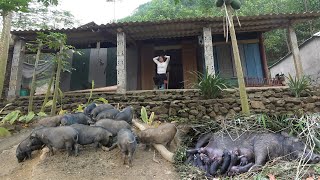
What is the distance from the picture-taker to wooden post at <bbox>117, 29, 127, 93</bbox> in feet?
28.0

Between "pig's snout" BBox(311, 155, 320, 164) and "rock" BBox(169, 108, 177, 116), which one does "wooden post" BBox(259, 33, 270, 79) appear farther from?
"pig's snout" BBox(311, 155, 320, 164)

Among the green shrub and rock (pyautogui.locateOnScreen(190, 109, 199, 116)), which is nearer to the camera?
the green shrub

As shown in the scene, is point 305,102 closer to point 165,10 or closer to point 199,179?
point 199,179

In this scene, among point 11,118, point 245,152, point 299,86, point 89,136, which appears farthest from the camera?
point 299,86

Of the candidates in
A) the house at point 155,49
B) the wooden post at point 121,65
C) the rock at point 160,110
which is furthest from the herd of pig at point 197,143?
the house at point 155,49

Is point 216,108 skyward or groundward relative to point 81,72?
groundward

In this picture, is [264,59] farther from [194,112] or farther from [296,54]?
[194,112]

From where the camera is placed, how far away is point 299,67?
28.1 feet

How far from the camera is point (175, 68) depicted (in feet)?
40.7

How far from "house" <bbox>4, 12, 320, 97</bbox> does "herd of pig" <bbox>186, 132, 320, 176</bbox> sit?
3.75m

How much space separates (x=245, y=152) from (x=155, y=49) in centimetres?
726

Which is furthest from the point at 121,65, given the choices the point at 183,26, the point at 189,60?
the point at 189,60

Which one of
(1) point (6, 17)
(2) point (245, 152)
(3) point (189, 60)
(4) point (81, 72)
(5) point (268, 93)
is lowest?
(2) point (245, 152)

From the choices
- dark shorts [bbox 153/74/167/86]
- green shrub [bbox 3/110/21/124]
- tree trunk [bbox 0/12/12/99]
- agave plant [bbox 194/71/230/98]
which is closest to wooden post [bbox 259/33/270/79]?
agave plant [bbox 194/71/230/98]
